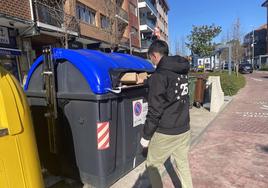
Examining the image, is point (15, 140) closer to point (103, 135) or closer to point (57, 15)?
point (103, 135)

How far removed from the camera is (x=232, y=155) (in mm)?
4863

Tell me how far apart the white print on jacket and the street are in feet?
5.23

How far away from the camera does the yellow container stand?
1.96 meters

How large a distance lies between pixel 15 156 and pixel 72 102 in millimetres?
1560

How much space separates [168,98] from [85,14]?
17.6 m

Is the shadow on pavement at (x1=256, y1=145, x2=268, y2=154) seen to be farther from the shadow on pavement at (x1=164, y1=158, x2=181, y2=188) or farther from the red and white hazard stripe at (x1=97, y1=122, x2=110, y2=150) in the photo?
the red and white hazard stripe at (x1=97, y1=122, x2=110, y2=150)

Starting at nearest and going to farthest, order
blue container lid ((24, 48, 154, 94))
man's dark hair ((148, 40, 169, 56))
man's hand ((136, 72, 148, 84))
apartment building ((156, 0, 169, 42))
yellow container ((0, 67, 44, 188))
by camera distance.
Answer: yellow container ((0, 67, 44, 188))
man's dark hair ((148, 40, 169, 56))
blue container lid ((24, 48, 154, 94))
man's hand ((136, 72, 148, 84))
apartment building ((156, 0, 169, 42))

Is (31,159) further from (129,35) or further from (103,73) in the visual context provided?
(129,35)

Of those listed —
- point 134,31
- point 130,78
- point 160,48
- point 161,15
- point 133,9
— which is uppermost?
point 161,15

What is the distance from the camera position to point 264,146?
5.31m

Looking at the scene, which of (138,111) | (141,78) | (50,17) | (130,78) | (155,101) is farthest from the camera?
(50,17)

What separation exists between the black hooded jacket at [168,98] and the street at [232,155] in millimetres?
1417

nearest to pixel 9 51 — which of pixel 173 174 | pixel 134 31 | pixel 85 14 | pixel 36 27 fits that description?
pixel 36 27

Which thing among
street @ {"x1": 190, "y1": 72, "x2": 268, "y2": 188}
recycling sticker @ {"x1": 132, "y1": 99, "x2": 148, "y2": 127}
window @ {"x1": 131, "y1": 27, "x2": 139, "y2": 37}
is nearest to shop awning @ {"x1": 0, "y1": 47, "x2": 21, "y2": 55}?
street @ {"x1": 190, "y1": 72, "x2": 268, "y2": 188}
